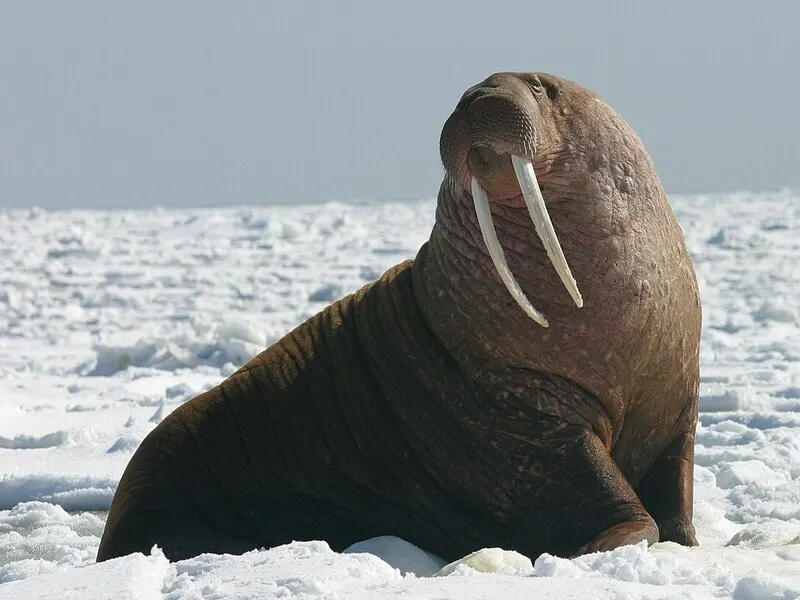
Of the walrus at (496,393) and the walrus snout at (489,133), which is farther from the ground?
the walrus snout at (489,133)

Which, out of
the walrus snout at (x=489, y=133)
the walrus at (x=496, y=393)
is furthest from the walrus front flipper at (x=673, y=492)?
the walrus snout at (x=489, y=133)

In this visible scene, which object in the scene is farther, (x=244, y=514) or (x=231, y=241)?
(x=231, y=241)

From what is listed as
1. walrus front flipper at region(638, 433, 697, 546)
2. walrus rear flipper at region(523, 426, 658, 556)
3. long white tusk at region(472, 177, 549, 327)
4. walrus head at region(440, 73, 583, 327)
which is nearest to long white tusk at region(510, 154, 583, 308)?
walrus head at region(440, 73, 583, 327)

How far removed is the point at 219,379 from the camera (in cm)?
864

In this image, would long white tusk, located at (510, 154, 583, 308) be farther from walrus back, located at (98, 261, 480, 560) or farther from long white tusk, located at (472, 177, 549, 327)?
walrus back, located at (98, 261, 480, 560)

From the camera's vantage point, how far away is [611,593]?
2865mm

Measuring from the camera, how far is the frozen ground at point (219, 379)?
121 inches

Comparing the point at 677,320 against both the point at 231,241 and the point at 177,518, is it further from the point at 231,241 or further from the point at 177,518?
the point at 231,241

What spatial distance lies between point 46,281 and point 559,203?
A: 14.4 m

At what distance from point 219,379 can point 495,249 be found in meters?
4.86

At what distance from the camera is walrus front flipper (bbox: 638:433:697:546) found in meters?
4.18

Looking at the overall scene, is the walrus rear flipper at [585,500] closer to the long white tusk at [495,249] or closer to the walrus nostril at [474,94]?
the long white tusk at [495,249]

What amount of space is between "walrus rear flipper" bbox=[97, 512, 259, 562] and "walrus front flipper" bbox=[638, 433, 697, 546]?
128cm

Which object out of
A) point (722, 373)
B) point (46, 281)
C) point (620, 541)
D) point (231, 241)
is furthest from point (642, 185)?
point (231, 241)
